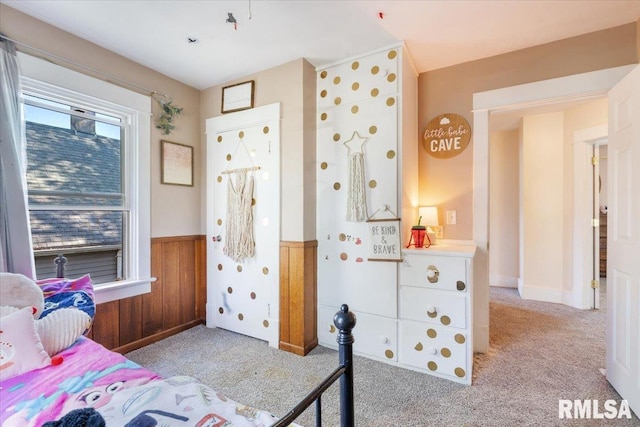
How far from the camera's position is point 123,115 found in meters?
2.56

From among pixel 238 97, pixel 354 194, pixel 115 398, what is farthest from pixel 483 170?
pixel 115 398

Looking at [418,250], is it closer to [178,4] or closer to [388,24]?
[388,24]

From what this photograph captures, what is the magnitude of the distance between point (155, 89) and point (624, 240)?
3.80 metres

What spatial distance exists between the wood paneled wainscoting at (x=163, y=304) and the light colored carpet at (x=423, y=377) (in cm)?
13

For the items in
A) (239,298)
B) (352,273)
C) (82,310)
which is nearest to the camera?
(82,310)

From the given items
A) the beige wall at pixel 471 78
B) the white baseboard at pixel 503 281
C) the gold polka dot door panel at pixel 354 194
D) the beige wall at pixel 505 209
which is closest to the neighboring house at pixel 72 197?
the gold polka dot door panel at pixel 354 194

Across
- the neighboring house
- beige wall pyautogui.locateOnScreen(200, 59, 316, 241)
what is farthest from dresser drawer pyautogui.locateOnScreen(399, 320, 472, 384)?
the neighboring house

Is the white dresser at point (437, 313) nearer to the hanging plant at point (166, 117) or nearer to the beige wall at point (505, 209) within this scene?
the hanging plant at point (166, 117)

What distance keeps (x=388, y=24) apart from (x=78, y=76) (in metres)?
2.33

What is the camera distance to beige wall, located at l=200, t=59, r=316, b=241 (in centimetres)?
252

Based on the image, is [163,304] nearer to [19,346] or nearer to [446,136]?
[19,346]

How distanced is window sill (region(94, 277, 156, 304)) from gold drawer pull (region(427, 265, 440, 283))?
2387 mm

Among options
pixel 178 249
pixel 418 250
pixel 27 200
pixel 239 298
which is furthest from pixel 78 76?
pixel 418 250

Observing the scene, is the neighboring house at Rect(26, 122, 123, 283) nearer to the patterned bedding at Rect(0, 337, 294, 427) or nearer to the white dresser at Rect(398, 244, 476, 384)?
the patterned bedding at Rect(0, 337, 294, 427)
